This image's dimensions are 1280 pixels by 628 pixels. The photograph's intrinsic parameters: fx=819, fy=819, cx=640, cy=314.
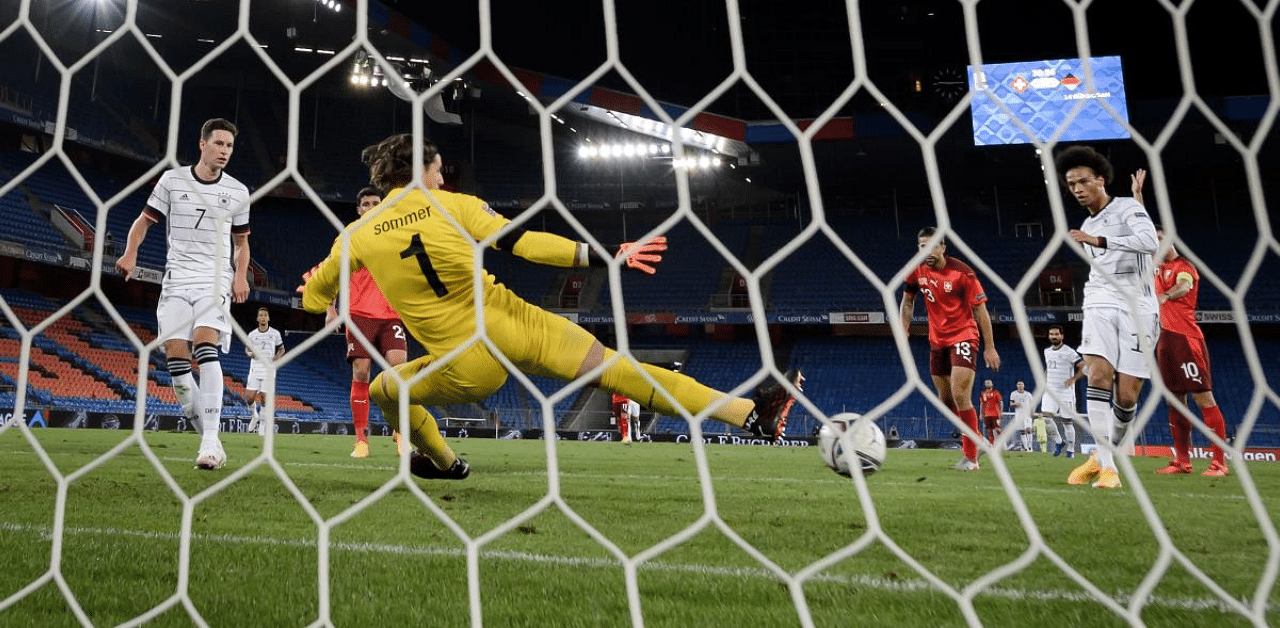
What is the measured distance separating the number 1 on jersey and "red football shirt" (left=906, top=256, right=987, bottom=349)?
3.43 meters

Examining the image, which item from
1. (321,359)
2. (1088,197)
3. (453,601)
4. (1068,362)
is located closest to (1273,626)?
(453,601)

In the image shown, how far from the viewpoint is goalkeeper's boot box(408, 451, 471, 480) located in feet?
11.7

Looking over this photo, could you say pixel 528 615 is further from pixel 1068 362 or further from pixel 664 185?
pixel 664 185

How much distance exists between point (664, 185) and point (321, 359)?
10460mm

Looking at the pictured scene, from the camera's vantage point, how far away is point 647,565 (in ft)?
6.48

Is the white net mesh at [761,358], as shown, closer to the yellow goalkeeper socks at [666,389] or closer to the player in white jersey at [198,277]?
the yellow goalkeeper socks at [666,389]

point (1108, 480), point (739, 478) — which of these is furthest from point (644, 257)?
point (1108, 480)

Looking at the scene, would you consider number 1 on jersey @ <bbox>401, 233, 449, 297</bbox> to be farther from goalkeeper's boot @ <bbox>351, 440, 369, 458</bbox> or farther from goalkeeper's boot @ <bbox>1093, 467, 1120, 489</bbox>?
goalkeeper's boot @ <bbox>351, 440, 369, 458</bbox>

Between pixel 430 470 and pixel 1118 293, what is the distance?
3.38m

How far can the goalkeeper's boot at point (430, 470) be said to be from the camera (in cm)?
357

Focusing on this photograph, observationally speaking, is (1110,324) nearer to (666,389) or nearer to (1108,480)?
(1108,480)

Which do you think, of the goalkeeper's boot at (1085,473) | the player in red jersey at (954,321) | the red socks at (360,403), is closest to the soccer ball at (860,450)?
the goalkeeper's boot at (1085,473)

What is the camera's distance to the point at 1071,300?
19.8m

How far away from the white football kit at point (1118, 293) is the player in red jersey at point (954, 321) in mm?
1064
